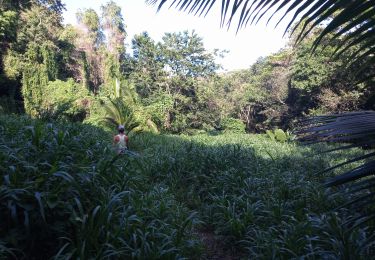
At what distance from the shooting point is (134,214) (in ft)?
10.9

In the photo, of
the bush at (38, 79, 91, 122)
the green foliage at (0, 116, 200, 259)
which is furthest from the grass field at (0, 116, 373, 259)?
the bush at (38, 79, 91, 122)

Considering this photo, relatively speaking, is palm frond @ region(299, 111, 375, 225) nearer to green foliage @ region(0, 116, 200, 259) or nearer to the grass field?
the grass field

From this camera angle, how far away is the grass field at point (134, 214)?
2.47m

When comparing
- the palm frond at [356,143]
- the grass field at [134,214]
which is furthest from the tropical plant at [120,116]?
the palm frond at [356,143]

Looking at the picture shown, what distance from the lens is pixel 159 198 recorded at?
185 inches

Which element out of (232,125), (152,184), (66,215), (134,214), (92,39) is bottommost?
(232,125)

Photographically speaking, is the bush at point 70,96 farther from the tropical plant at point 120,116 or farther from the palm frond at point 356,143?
the palm frond at point 356,143

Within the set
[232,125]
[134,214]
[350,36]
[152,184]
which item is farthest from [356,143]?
[232,125]

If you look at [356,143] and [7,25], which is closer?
[356,143]

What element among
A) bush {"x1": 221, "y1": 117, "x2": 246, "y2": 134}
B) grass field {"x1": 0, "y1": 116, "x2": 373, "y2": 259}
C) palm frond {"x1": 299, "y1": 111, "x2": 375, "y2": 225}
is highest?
palm frond {"x1": 299, "y1": 111, "x2": 375, "y2": 225}

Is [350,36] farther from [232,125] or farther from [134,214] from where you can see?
[232,125]

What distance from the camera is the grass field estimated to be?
247 centimetres

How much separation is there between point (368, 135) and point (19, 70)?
2008 cm

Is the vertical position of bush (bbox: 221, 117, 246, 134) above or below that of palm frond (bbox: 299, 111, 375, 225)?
below
